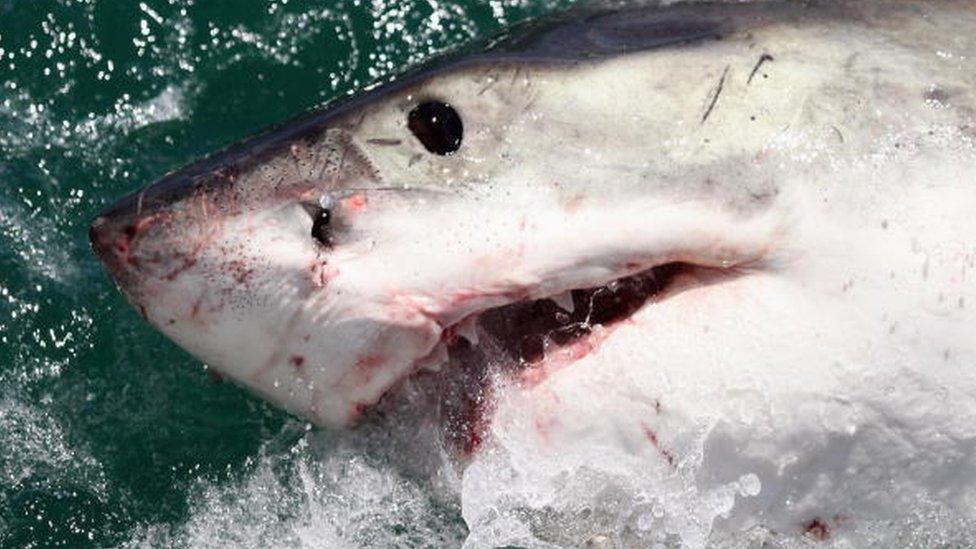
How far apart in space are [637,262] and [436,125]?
251 mm

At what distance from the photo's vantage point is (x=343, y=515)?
2.11m

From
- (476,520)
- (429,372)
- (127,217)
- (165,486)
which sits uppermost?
(127,217)

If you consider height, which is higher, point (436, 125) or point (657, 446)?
point (436, 125)

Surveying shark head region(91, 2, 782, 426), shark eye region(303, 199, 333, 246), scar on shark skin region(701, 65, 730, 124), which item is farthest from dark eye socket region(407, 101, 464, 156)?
scar on shark skin region(701, 65, 730, 124)

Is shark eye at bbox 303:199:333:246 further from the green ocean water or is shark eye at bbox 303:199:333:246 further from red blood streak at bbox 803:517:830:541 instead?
red blood streak at bbox 803:517:830:541

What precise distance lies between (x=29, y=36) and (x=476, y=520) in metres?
2.03

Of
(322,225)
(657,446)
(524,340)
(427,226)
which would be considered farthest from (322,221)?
(657,446)

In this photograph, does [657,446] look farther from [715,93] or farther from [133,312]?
[133,312]

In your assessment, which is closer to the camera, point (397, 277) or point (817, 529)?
point (397, 277)

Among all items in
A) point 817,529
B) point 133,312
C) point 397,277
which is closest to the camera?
point 397,277

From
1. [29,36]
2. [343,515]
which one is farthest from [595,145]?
[29,36]

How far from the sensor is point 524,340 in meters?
1.65

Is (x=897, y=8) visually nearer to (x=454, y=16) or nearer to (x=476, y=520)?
(x=476, y=520)

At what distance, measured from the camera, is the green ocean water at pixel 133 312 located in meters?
2.25
